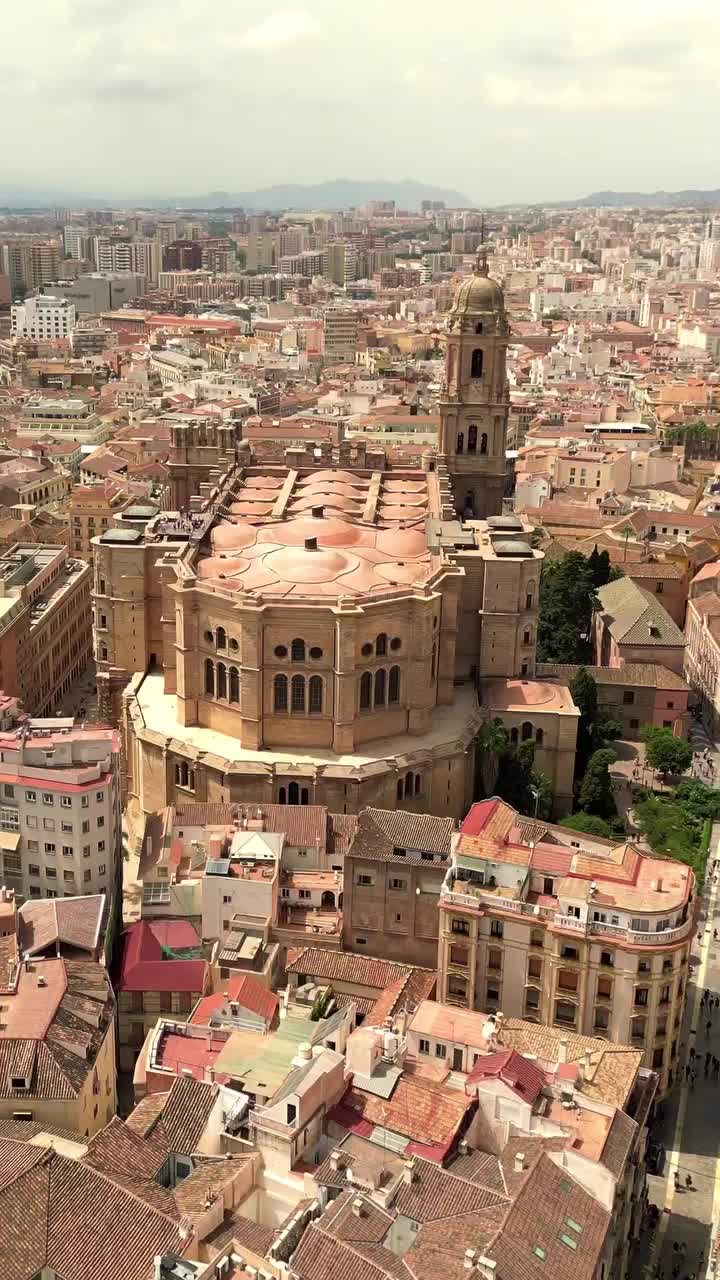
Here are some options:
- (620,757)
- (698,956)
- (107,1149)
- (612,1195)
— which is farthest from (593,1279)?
(620,757)

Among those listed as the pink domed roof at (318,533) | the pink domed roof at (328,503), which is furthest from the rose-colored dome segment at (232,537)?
the pink domed roof at (328,503)

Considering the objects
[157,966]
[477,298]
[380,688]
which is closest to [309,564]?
[380,688]

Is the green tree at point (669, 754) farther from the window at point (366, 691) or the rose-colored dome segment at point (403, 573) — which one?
the window at point (366, 691)

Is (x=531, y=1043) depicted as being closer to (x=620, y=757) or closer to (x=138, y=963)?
(x=138, y=963)

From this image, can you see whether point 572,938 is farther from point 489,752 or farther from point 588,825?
point 489,752

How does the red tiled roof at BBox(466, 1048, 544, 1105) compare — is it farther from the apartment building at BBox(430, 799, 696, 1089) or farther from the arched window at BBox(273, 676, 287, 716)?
the arched window at BBox(273, 676, 287, 716)
